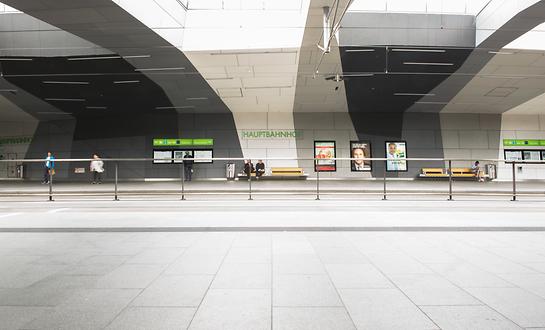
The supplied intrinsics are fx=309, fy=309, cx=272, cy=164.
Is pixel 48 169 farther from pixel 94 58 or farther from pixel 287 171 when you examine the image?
pixel 287 171

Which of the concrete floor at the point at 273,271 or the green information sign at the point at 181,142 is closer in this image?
the concrete floor at the point at 273,271

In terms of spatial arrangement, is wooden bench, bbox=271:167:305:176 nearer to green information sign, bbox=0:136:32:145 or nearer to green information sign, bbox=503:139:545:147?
green information sign, bbox=503:139:545:147

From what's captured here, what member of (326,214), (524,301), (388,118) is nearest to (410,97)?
(388,118)

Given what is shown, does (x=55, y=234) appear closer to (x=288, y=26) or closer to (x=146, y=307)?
(x=146, y=307)

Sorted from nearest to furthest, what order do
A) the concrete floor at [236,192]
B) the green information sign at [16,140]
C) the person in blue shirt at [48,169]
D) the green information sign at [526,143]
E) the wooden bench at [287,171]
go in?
1. the person in blue shirt at [48,169]
2. the concrete floor at [236,192]
3. the wooden bench at [287,171]
4. the green information sign at [526,143]
5. the green information sign at [16,140]

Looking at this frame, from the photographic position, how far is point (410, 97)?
1656 cm

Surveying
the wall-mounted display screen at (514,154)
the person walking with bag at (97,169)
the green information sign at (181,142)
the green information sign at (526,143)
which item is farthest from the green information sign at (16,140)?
the green information sign at (526,143)

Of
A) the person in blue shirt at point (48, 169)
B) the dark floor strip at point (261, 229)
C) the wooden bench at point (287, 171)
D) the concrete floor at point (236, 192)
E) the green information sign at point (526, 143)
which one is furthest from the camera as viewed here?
the green information sign at point (526, 143)

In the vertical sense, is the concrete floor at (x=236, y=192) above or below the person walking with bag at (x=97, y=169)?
below

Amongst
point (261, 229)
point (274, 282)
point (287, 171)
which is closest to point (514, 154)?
point (287, 171)

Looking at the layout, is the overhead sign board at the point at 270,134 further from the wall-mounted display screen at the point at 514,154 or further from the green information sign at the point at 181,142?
the wall-mounted display screen at the point at 514,154

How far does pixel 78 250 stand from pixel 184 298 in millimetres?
2054

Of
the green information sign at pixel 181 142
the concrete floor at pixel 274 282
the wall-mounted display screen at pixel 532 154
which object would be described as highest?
the green information sign at pixel 181 142

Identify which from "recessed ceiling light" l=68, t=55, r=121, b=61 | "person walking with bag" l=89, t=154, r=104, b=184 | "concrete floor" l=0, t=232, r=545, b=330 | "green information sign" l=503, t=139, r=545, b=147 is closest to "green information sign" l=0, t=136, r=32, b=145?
"recessed ceiling light" l=68, t=55, r=121, b=61
